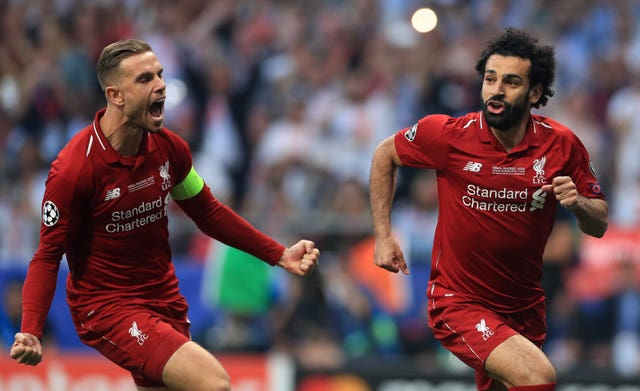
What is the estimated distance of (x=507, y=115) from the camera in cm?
634

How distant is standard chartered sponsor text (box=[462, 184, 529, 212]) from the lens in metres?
6.41

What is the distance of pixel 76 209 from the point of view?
239 inches

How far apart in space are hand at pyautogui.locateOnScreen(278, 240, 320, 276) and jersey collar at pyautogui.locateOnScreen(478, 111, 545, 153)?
3.94ft

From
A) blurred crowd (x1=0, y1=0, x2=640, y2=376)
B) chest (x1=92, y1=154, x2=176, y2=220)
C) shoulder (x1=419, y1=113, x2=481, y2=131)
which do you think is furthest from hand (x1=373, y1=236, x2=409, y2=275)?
blurred crowd (x1=0, y1=0, x2=640, y2=376)

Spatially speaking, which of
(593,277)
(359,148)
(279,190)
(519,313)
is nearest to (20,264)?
(279,190)

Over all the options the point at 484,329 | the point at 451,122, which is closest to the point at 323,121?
the point at 451,122

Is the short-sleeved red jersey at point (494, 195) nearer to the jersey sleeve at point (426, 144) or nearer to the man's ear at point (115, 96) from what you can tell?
the jersey sleeve at point (426, 144)

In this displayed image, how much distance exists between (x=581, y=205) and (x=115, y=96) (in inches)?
105

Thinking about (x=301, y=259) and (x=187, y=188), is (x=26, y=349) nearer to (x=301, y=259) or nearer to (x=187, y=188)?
(x=187, y=188)

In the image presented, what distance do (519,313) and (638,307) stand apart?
417cm

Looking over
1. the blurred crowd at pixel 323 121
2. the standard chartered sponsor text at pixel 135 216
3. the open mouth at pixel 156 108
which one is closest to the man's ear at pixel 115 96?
the open mouth at pixel 156 108

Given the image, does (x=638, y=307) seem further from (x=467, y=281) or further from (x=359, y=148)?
(x=467, y=281)

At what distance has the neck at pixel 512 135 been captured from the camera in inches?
255

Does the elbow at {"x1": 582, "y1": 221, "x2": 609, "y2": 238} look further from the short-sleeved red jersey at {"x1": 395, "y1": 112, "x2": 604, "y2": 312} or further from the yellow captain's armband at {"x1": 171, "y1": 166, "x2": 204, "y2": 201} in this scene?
the yellow captain's armband at {"x1": 171, "y1": 166, "x2": 204, "y2": 201}
